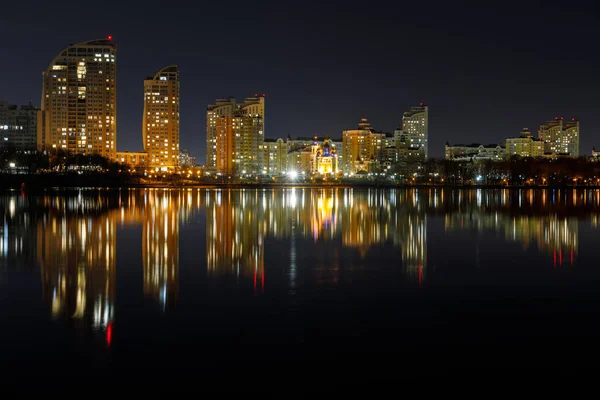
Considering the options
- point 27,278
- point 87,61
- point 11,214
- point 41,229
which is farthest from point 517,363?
point 87,61

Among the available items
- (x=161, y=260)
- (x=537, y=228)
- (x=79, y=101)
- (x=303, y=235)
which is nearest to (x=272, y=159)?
(x=79, y=101)

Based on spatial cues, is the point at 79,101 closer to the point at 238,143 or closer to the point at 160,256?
the point at 238,143

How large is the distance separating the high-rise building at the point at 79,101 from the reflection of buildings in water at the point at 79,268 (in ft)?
446

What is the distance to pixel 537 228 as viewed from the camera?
26047mm

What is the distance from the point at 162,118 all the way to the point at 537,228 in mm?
156490

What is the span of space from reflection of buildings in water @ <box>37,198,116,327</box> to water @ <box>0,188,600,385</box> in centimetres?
5

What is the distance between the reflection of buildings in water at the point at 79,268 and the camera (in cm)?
1057

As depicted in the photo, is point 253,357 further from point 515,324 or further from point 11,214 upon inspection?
point 11,214

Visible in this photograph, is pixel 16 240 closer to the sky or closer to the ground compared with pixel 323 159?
closer to the ground

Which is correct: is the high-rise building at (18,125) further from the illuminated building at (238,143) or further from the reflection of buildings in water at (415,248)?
the reflection of buildings in water at (415,248)

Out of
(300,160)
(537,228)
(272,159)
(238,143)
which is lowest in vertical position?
(537,228)

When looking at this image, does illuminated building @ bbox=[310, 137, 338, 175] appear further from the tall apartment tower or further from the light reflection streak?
the light reflection streak

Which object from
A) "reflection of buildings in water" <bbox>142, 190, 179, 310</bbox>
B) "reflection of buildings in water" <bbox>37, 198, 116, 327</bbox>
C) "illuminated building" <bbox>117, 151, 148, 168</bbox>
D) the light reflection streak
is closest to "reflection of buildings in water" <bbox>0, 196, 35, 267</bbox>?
the light reflection streak

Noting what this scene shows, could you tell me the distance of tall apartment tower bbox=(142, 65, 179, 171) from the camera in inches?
6777
